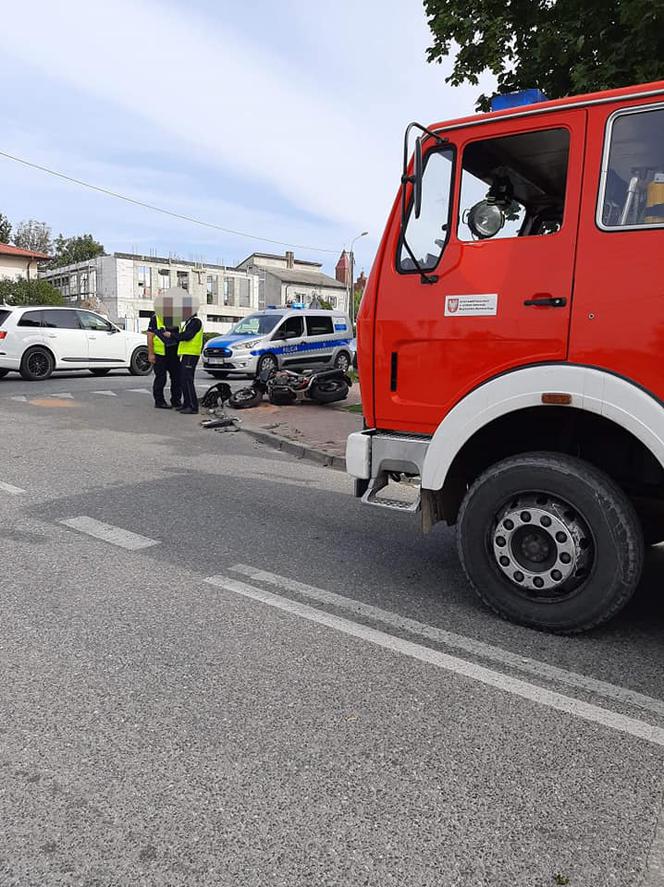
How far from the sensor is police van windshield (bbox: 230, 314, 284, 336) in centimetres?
1800

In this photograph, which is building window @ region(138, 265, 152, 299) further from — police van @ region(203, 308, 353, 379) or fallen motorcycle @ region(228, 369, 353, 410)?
fallen motorcycle @ region(228, 369, 353, 410)

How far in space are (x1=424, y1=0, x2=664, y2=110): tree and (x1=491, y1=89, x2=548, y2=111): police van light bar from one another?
12.1ft

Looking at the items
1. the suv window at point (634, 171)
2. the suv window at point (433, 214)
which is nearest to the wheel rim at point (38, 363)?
the suv window at point (433, 214)

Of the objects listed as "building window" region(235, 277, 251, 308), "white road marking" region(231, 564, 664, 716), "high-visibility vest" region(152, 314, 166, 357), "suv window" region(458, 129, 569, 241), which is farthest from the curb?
"building window" region(235, 277, 251, 308)

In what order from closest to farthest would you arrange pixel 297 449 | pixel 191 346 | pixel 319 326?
pixel 297 449
pixel 191 346
pixel 319 326

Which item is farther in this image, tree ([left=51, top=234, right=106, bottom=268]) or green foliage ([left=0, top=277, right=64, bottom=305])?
tree ([left=51, top=234, right=106, bottom=268])

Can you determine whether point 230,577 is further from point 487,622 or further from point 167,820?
point 167,820

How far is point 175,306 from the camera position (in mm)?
11656

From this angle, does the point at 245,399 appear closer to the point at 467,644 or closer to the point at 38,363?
the point at 38,363

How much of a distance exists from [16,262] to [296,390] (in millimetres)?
48695

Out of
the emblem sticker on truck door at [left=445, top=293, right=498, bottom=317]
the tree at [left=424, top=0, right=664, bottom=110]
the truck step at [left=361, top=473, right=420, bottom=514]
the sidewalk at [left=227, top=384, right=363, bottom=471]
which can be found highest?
the tree at [left=424, top=0, right=664, bottom=110]

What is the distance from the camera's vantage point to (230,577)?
428cm

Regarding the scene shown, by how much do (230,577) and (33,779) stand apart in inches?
79.8

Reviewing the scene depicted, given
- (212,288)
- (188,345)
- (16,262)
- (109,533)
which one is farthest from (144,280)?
(109,533)
